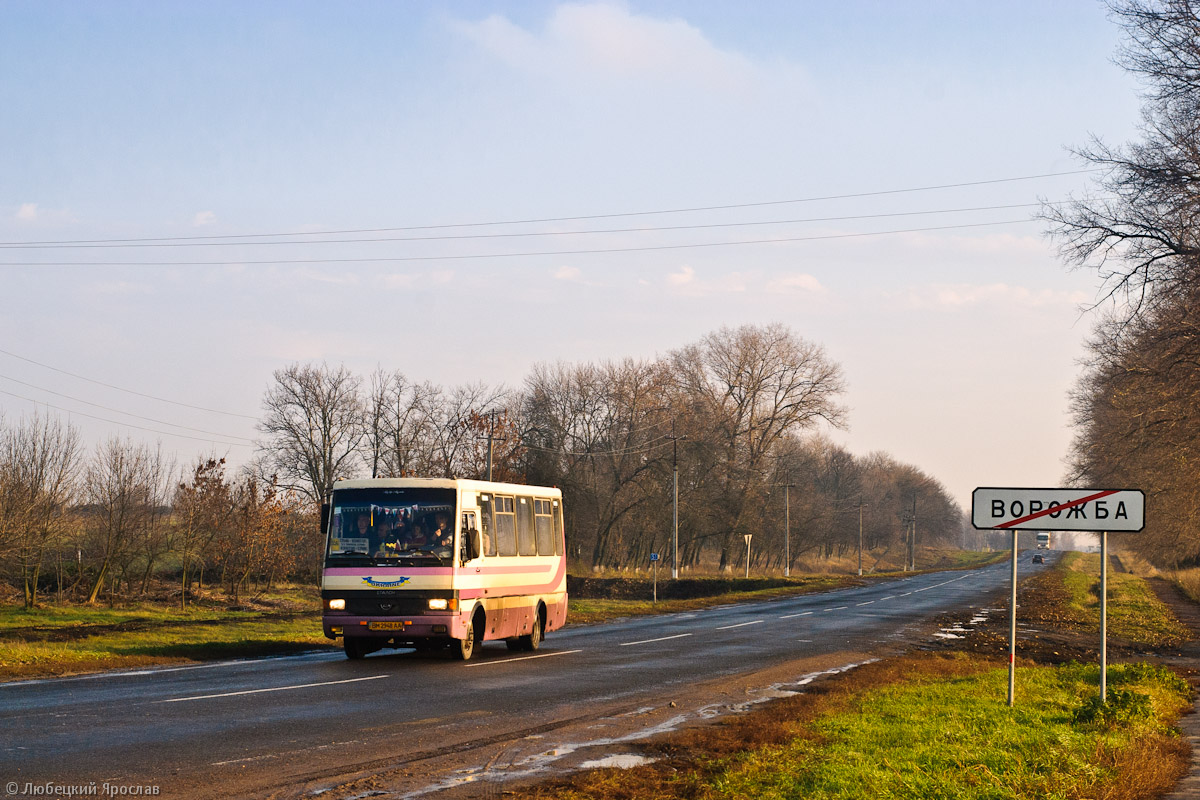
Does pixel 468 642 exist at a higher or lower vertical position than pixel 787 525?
higher

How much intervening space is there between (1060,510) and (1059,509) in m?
0.02

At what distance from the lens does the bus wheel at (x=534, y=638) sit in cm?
2162

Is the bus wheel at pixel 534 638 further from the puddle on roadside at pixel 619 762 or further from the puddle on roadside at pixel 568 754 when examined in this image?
the puddle on roadside at pixel 619 762

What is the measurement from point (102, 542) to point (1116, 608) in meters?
33.6

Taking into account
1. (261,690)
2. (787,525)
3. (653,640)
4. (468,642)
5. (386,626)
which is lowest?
(653,640)

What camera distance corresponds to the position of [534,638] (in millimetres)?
21781

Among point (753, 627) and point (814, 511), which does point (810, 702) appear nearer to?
point (753, 627)

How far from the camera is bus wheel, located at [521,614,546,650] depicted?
2162 centimetres

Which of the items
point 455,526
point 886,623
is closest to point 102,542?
point 455,526

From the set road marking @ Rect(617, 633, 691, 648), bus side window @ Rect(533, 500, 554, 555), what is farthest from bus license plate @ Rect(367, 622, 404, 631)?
road marking @ Rect(617, 633, 691, 648)

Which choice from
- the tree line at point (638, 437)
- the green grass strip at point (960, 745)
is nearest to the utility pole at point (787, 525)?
Answer: the tree line at point (638, 437)

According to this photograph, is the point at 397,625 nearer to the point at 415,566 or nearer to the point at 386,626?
the point at 386,626

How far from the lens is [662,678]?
16.7m

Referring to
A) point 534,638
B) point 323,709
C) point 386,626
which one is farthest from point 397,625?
point 323,709
